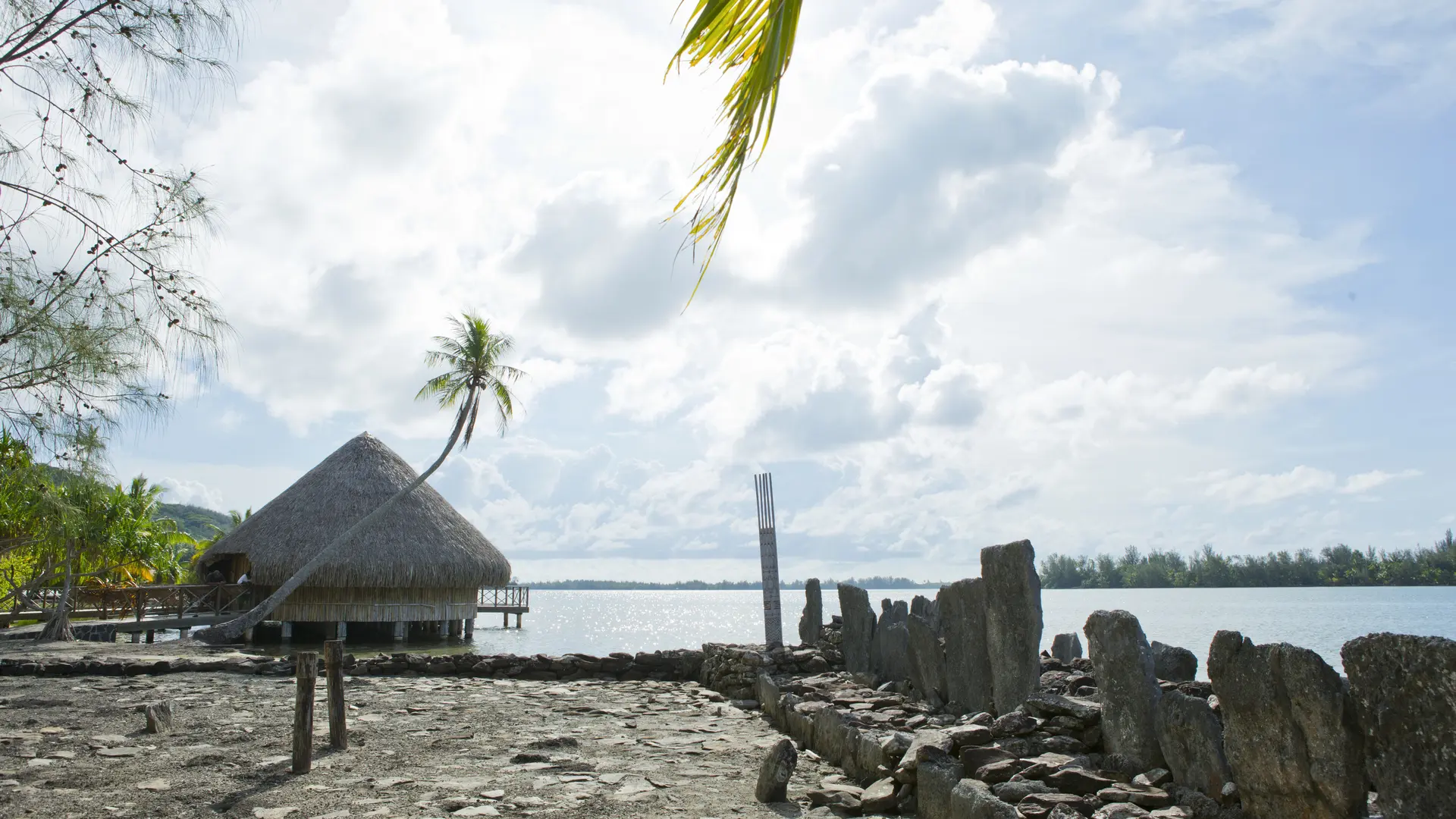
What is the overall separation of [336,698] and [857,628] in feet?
19.1

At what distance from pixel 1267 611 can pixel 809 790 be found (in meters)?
52.8

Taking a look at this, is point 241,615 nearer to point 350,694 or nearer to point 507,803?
point 350,694

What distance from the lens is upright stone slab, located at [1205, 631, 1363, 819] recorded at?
3.98 meters

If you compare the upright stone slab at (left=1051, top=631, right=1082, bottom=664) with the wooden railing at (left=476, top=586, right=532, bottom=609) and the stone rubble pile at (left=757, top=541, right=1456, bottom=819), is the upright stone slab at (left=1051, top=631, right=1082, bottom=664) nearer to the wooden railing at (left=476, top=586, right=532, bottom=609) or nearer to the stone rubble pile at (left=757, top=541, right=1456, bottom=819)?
the stone rubble pile at (left=757, top=541, right=1456, bottom=819)

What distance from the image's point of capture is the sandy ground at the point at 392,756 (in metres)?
6.22

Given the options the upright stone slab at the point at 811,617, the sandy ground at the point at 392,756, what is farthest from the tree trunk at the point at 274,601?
the upright stone slab at the point at 811,617

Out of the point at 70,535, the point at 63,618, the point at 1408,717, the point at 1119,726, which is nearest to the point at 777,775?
the point at 1119,726

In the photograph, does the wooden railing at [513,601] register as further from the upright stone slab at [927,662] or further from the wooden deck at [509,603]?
the upright stone slab at [927,662]

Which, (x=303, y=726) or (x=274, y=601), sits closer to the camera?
(x=303, y=726)

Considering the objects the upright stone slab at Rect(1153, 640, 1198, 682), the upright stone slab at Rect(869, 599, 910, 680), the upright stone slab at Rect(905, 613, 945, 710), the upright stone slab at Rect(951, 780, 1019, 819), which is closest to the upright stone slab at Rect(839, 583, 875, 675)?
the upright stone slab at Rect(869, 599, 910, 680)

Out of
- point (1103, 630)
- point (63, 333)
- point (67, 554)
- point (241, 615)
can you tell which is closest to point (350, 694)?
point (63, 333)

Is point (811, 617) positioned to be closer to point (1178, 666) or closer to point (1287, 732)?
point (1178, 666)

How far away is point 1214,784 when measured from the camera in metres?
4.74

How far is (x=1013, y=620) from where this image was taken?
7.03 meters
